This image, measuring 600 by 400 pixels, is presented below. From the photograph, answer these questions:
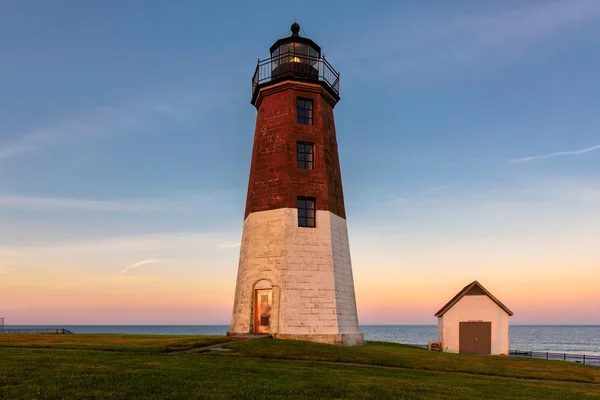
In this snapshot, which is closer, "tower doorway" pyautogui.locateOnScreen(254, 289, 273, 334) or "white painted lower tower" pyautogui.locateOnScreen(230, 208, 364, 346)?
"white painted lower tower" pyautogui.locateOnScreen(230, 208, 364, 346)

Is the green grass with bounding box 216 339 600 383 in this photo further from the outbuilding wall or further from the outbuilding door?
the outbuilding wall

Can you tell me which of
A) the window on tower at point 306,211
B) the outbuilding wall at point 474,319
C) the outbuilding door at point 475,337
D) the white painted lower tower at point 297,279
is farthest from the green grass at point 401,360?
the outbuilding wall at point 474,319

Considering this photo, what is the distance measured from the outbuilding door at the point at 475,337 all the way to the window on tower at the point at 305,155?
15.8 metres

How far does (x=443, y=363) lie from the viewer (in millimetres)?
20516

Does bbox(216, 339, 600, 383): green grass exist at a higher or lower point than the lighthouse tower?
lower

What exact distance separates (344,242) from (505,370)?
1066cm

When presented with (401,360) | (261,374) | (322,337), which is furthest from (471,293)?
(261,374)

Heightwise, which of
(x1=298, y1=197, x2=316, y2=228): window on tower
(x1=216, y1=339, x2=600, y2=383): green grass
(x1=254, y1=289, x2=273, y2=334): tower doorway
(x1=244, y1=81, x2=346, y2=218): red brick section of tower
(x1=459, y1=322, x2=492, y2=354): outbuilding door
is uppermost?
(x1=244, y1=81, x2=346, y2=218): red brick section of tower

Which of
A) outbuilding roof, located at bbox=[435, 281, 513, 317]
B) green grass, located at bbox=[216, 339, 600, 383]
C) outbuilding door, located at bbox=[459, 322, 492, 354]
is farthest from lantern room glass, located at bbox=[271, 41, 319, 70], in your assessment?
outbuilding door, located at bbox=[459, 322, 492, 354]

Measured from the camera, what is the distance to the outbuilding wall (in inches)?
1298

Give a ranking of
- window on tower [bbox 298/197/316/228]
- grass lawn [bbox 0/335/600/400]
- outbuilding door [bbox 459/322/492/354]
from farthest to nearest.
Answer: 1. outbuilding door [bbox 459/322/492/354]
2. window on tower [bbox 298/197/316/228]
3. grass lawn [bbox 0/335/600/400]

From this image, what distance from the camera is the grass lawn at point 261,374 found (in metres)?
11.8

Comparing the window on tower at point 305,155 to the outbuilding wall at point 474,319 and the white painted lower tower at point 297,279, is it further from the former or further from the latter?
the outbuilding wall at point 474,319

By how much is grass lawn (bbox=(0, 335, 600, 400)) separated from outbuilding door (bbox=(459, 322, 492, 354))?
10.4 m
